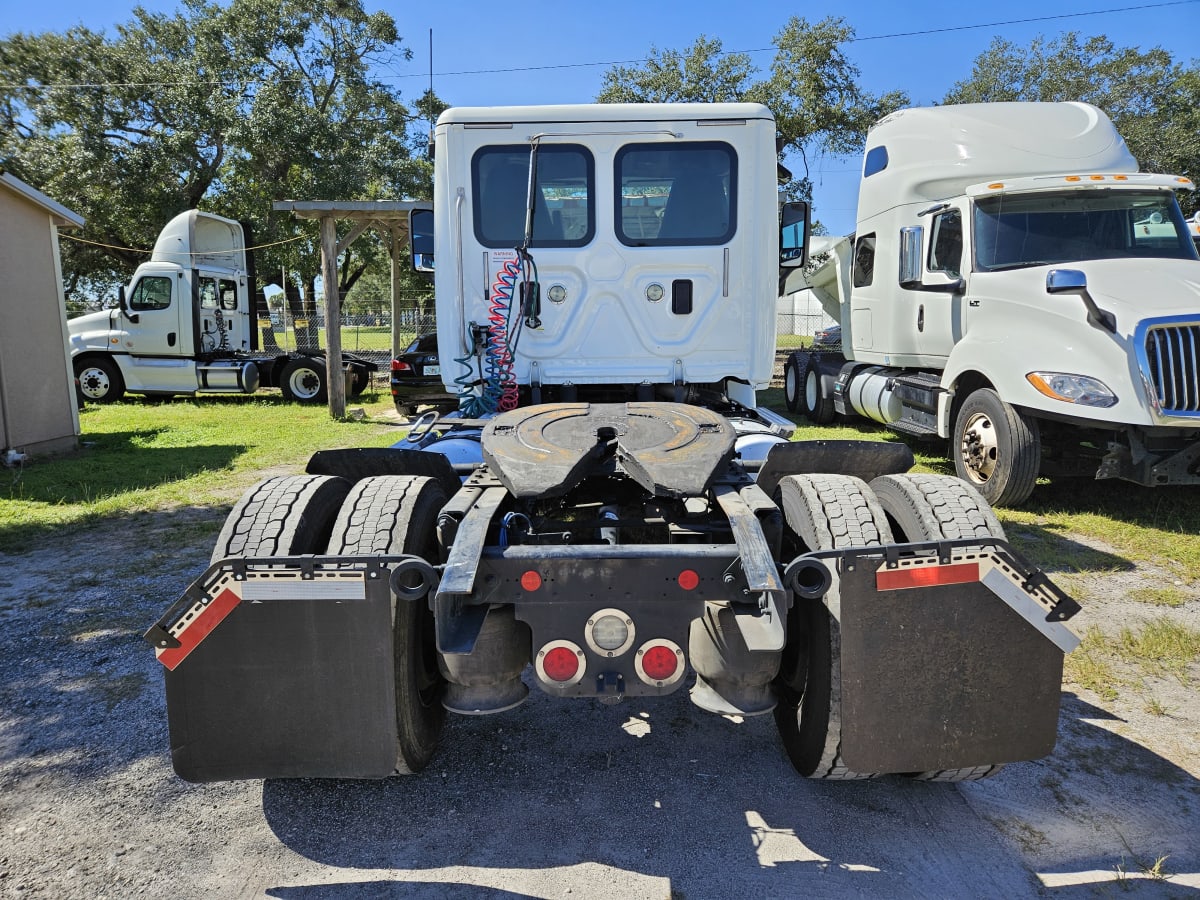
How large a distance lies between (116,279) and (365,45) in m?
11.8

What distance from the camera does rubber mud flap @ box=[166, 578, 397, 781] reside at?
244 cm

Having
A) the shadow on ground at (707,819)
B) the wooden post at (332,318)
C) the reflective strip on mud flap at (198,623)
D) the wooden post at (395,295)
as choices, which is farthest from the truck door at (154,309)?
the reflective strip on mud flap at (198,623)

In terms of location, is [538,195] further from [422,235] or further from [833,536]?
[833,536]

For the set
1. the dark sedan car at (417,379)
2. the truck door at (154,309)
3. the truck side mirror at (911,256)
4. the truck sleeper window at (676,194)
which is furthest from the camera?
the truck door at (154,309)

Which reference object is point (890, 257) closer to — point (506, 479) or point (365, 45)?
point (506, 479)

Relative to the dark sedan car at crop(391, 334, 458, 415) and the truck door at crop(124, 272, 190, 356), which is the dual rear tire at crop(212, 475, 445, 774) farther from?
the truck door at crop(124, 272, 190, 356)

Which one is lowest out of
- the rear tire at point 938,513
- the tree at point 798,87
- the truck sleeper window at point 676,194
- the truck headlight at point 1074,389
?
the rear tire at point 938,513

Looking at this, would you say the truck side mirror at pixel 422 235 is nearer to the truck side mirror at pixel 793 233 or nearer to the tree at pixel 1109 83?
the truck side mirror at pixel 793 233

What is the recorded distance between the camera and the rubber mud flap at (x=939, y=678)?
7.93 ft

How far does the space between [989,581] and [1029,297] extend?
5.31 meters

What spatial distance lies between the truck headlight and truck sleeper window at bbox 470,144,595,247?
3.95 meters

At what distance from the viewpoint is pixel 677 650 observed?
7.95 feet

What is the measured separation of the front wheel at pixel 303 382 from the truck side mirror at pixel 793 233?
41.7ft

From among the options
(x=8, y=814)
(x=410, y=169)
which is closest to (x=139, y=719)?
(x=8, y=814)
